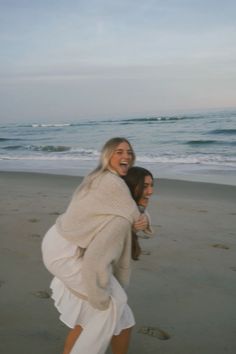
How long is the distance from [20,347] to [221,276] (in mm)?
2049

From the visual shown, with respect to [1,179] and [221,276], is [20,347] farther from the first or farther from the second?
[1,179]

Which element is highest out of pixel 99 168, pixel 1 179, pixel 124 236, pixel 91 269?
pixel 99 168

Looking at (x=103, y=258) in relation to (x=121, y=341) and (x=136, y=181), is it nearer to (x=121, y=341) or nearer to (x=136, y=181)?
(x=136, y=181)

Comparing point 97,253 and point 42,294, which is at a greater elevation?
point 97,253

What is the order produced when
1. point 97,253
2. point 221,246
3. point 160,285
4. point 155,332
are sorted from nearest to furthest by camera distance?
point 97,253, point 155,332, point 160,285, point 221,246

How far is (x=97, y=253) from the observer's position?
205cm

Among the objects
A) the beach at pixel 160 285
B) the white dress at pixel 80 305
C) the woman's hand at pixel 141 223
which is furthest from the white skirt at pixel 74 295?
the beach at pixel 160 285

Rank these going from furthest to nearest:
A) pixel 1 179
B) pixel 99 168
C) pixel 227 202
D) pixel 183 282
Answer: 1. pixel 1 179
2. pixel 227 202
3. pixel 183 282
4. pixel 99 168

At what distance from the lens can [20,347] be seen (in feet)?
9.04

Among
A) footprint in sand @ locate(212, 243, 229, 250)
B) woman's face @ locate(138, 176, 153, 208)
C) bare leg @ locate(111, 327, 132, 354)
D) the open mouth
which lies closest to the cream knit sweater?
the open mouth

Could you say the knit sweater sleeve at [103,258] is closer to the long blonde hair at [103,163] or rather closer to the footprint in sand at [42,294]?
the long blonde hair at [103,163]

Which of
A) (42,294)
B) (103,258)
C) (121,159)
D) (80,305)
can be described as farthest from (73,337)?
(42,294)

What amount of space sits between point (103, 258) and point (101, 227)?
151mm

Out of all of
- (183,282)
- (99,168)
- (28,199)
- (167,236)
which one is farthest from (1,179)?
(99,168)
